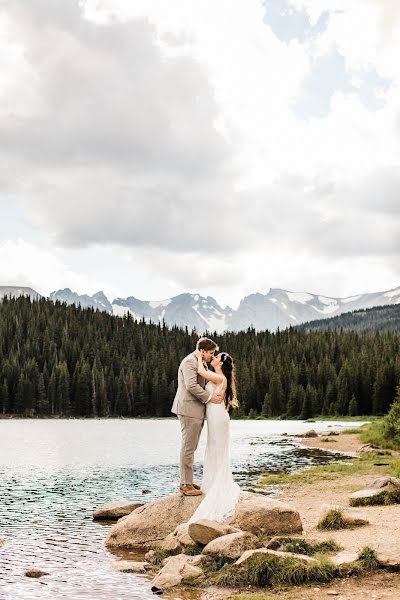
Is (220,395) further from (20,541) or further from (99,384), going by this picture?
(99,384)

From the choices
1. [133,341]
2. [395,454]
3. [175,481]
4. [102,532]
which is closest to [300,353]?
[133,341]

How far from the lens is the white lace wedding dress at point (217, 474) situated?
62.4 feet

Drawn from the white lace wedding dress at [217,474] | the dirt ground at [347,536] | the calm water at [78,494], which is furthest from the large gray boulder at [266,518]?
the calm water at [78,494]

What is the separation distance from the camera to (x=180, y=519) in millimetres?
20500

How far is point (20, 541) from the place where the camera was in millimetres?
20875

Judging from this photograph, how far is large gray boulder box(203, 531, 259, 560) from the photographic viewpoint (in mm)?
16125

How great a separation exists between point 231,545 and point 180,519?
4.52m

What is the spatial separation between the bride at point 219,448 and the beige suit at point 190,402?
21cm

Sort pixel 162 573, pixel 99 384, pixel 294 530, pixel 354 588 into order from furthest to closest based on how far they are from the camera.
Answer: pixel 99 384
pixel 294 530
pixel 162 573
pixel 354 588

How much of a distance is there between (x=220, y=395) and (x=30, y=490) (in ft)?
55.6

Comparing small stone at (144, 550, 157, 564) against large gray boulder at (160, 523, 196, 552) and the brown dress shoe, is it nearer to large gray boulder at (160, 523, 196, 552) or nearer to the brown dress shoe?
large gray boulder at (160, 523, 196, 552)

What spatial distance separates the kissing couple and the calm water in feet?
11.0

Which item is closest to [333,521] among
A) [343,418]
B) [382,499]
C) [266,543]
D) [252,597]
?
[266,543]

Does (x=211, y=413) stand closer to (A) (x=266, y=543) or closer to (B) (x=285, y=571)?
(A) (x=266, y=543)
